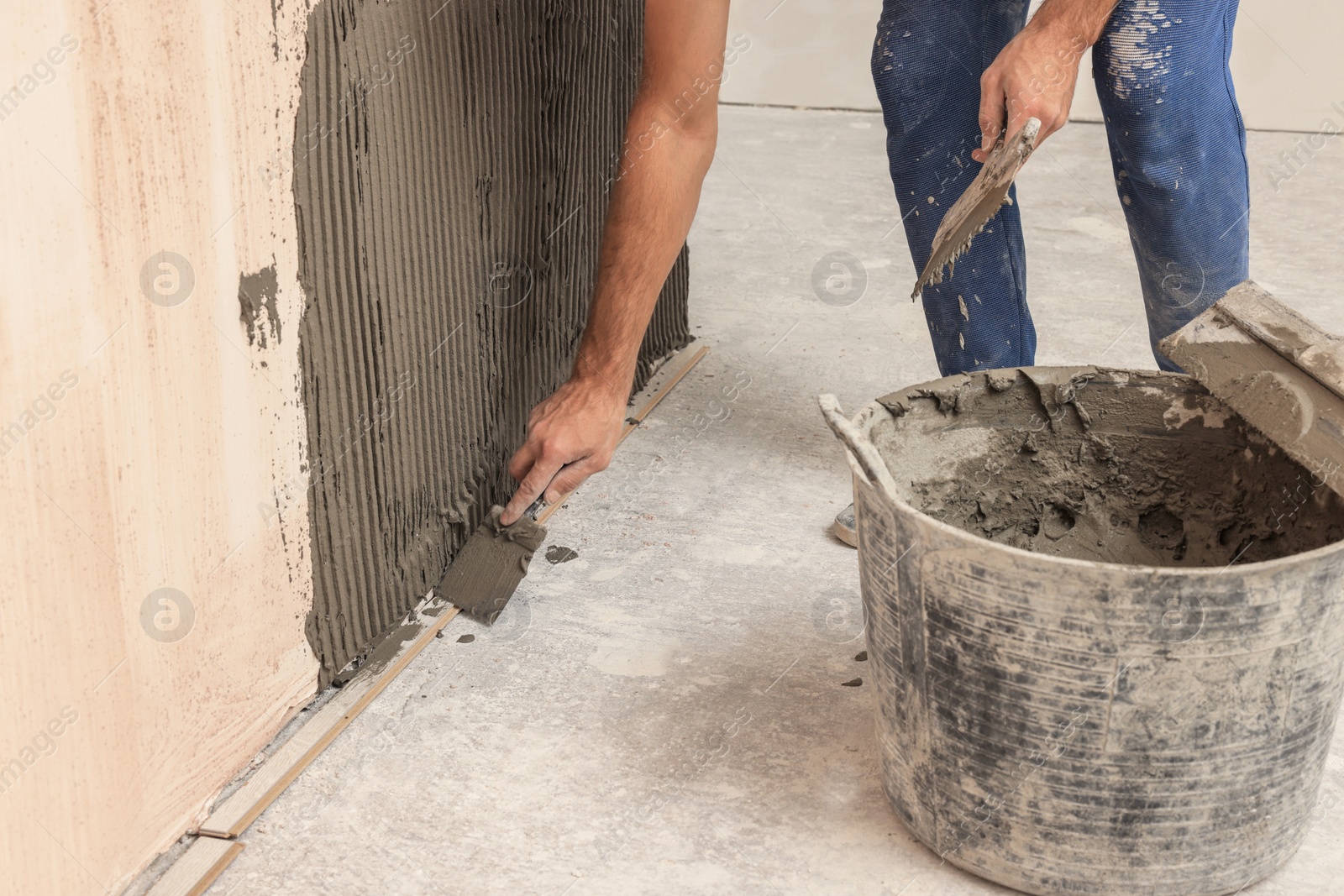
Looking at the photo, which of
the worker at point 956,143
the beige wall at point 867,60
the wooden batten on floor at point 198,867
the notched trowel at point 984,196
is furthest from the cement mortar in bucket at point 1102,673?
the beige wall at point 867,60

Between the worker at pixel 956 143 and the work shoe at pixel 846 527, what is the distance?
0.50 meters

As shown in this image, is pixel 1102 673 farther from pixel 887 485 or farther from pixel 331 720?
pixel 331 720

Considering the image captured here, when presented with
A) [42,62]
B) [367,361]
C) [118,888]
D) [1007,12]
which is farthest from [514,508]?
[1007,12]

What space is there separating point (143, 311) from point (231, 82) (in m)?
0.32

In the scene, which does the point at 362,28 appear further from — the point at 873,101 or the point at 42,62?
the point at 873,101

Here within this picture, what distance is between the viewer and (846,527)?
2.30m

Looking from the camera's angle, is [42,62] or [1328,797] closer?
[42,62]

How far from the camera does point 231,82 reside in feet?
→ 4.95

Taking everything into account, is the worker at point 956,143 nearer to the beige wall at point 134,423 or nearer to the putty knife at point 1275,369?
the putty knife at point 1275,369

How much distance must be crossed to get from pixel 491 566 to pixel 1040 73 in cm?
122

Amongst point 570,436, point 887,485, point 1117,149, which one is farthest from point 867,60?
point 887,485

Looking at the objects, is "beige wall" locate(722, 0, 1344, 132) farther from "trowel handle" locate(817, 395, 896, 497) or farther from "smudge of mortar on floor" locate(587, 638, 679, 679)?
"trowel handle" locate(817, 395, 896, 497)

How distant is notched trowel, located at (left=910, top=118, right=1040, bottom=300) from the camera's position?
5.35 ft

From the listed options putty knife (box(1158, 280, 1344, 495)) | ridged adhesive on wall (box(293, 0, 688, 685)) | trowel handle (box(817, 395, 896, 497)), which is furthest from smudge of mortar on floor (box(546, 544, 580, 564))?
putty knife (box(1158, 280, 1344, 495))
